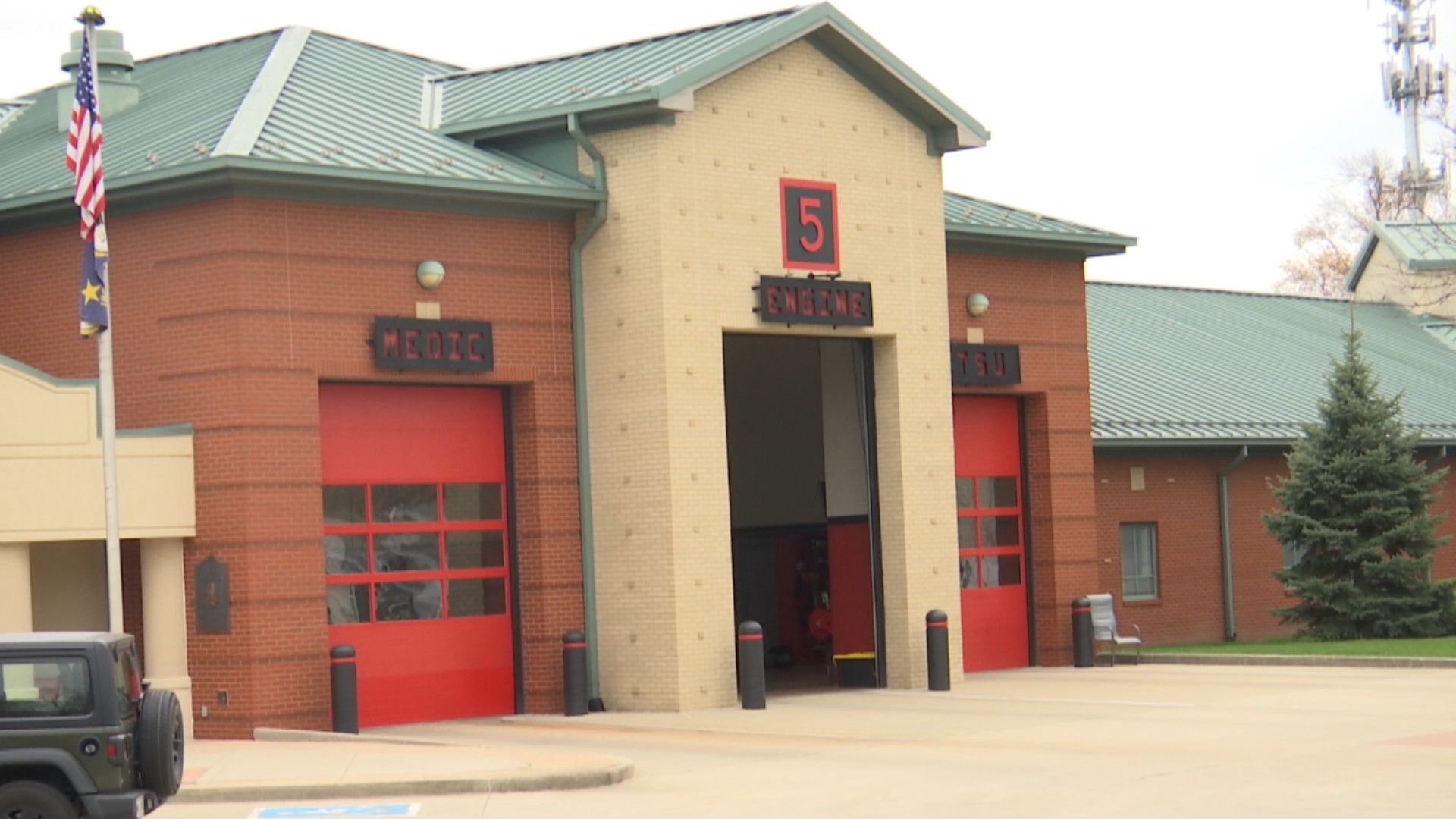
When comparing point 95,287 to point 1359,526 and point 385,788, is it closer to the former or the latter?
point 385,788

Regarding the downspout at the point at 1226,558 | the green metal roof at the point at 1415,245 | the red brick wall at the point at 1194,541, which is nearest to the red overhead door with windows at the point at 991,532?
the red brick wall at the point at 1194,541

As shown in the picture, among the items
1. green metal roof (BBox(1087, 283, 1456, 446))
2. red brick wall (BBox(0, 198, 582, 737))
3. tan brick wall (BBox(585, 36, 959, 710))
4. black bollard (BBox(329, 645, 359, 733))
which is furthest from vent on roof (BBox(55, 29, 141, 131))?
green metal roof (BBox(1087, 283, 1456, 446))

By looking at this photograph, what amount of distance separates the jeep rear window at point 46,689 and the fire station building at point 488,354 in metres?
7.99

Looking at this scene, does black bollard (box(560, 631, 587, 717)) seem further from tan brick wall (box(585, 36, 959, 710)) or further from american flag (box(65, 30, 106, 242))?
american flag (box(65, 30, 106, 242))

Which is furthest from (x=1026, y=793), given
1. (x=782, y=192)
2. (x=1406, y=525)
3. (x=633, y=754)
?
(x=1406, y=525)

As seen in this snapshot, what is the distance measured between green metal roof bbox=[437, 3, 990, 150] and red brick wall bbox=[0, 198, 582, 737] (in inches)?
74.9

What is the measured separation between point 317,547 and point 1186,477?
1905 cm

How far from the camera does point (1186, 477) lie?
125 feet

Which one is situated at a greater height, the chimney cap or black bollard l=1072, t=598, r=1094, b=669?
the chimney cap

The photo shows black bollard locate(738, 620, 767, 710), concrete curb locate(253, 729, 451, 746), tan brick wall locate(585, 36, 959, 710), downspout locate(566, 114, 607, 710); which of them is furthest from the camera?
downspout locate(566, 114, 607, 710)

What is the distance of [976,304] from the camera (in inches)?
1214

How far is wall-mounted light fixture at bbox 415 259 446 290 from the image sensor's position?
80.7ft

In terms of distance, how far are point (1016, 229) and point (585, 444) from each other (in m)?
8.31

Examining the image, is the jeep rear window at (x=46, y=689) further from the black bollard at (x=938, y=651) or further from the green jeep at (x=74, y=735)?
the black bollard at (x=938, y=651)
